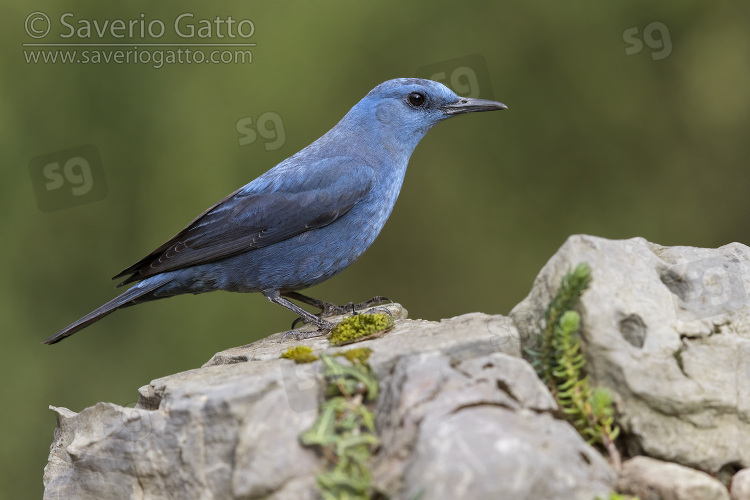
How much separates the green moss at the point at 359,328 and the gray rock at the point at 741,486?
1892mm

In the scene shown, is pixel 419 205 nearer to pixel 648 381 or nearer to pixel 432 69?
pixel 432 69

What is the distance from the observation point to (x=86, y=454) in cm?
417

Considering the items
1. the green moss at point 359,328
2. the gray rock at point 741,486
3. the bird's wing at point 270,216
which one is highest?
the bird's wing at point 270,216

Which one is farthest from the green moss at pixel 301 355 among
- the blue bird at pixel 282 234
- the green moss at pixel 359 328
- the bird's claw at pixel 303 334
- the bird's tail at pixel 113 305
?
the bird's tail at pixel 113 305

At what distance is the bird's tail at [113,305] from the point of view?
18.4ft

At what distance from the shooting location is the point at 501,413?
322 centimetres

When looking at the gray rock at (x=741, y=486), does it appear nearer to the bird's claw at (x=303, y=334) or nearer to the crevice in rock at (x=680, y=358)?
the crevice in rock at (x=680, y=358)

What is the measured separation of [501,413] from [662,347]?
2.91 ft

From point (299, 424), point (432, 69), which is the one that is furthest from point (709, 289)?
point (432, 69)

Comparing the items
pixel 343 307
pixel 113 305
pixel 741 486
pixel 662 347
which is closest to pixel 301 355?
pixel 662 347

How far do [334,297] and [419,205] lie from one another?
1267 mm

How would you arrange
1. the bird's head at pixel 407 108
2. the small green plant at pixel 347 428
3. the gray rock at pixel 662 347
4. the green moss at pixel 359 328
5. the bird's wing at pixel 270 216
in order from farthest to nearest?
the bird's head at pixel 407 108 → the bird's wing at pixel 270 216 → the green moss at pixel 359 328 → the gray rock at pixel 662 347 → the small green plant at pixel 347 428

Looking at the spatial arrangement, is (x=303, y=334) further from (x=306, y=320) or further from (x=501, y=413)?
(x=501, y=413)

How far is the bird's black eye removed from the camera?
20.3 ft
